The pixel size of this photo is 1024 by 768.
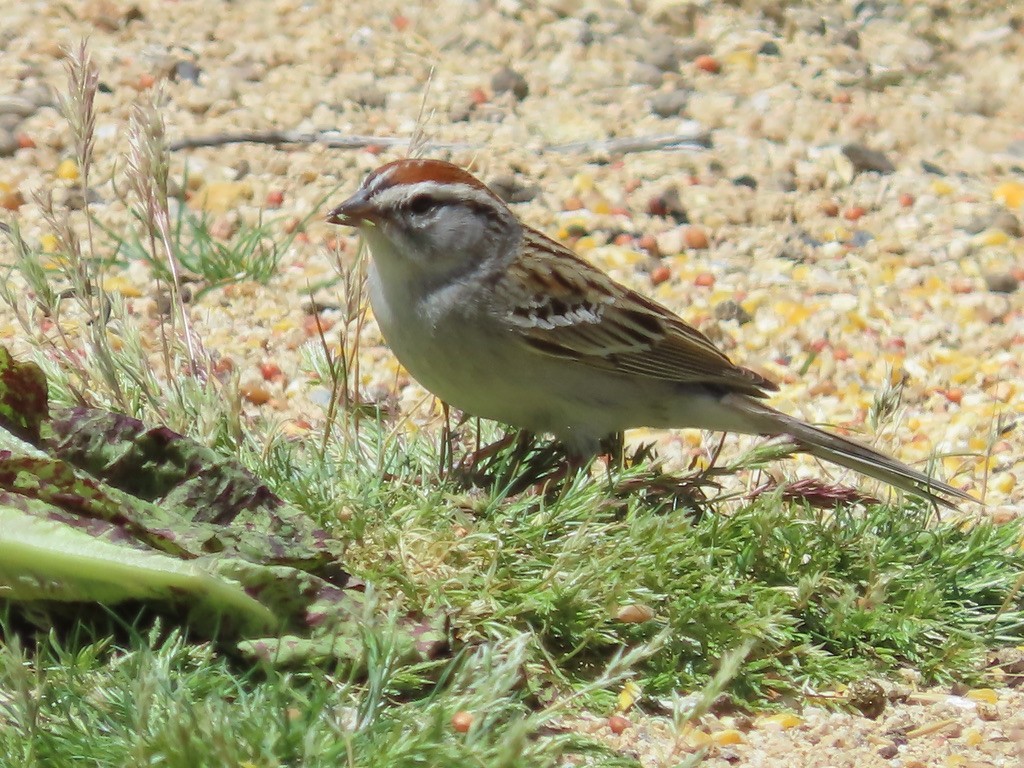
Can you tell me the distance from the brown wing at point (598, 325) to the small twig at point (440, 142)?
152 centimetres

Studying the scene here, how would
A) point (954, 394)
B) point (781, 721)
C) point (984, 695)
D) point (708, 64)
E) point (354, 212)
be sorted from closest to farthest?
point (781, 721)
point (984, 695)
point (354, 212)
point (954, 394)
point (708, 64)

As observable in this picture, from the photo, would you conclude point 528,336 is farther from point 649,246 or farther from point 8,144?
point 8,144

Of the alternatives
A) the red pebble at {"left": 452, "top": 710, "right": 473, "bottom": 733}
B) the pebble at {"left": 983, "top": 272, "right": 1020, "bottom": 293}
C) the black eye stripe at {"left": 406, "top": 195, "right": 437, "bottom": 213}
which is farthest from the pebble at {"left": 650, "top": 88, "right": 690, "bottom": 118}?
the red pebble at {"left": 452, "top": 710, "right": 473, "bottom": 733}

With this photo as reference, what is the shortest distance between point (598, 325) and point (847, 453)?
76 cm

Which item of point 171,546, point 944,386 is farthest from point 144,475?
point 944,386

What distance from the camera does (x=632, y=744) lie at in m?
2.92

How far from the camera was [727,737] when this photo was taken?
2986 mm

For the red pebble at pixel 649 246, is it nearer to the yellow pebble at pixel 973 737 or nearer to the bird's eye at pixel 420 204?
the bird's eye at pixel 420 204

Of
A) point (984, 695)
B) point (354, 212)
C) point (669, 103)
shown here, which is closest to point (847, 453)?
point (984, 695)

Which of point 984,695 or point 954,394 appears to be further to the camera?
point 954,394

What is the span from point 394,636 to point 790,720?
0.87 meters

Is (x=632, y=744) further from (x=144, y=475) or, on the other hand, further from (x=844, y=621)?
(x=144, y=475)

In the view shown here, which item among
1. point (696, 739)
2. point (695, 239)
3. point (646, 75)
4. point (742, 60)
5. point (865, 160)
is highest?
point (742, 60)

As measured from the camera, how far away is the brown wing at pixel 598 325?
399 cm
